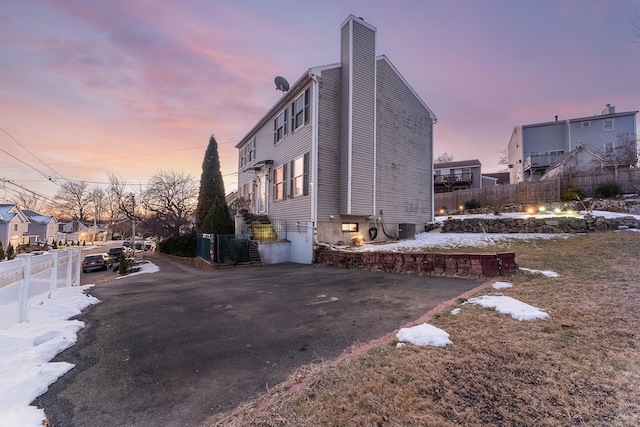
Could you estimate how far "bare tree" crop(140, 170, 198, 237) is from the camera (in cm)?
3144

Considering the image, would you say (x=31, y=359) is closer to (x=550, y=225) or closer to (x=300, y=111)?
(x=300, y=111)

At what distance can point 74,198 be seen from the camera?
61.8 m

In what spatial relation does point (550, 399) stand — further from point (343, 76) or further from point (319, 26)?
point (319, 26)

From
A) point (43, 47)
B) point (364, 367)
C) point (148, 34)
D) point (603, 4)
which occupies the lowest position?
point (364, 367)

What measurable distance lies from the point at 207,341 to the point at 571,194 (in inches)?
850

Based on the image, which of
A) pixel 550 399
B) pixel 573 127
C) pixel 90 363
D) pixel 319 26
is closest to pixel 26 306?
pixel 90 363

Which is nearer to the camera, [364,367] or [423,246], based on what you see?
[364,367]

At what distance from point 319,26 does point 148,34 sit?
8.00 m

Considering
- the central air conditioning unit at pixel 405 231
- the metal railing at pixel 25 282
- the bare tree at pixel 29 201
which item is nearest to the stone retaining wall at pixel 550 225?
the central air conditioning unit at pixel 405 231

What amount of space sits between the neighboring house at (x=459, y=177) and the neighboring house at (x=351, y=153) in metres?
19.3

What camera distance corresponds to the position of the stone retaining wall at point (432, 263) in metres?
7.23

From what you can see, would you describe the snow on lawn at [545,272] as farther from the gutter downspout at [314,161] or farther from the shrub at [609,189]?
the shrub at [609,189]

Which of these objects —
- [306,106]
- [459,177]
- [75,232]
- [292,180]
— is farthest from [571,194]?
[75,232]

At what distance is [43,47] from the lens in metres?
12.0
